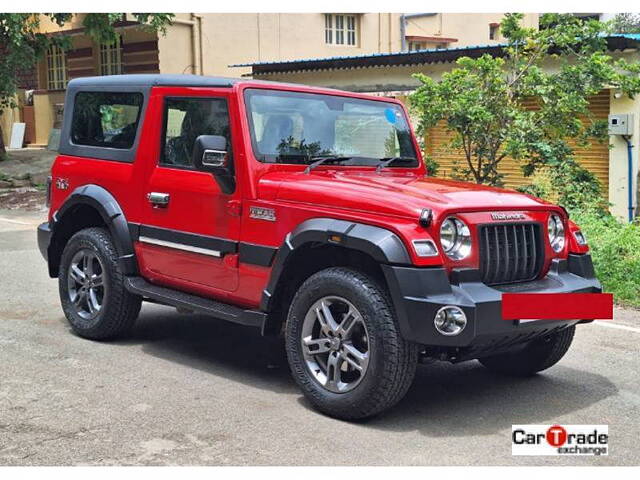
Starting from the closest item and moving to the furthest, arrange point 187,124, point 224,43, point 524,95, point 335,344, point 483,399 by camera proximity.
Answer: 1. point 335,344
2. point 483,399
3. point 187,124
4. point 524,95
5. point 224,43

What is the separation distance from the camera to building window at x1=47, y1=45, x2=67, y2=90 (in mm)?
30797

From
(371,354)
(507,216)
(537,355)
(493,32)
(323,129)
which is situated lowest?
(537,355)

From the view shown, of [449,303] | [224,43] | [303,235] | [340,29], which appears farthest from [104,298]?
[340,29]

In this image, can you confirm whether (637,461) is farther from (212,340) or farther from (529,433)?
(212,340)

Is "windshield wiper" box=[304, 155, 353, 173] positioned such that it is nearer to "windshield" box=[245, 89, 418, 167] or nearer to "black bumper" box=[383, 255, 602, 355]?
"windshield" box=[245, 89, 418, 167]

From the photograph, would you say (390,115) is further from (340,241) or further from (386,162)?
(340,241)

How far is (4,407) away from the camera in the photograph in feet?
17.7

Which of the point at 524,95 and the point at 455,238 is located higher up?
the point at 524,95

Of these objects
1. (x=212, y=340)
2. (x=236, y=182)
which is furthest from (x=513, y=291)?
(x=212, y=340)

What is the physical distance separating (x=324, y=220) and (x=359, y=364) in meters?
0.85

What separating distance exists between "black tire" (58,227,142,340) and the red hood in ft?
5.28

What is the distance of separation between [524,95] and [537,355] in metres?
6.62

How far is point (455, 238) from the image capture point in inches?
203

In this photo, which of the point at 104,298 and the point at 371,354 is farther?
the point at 104,298
